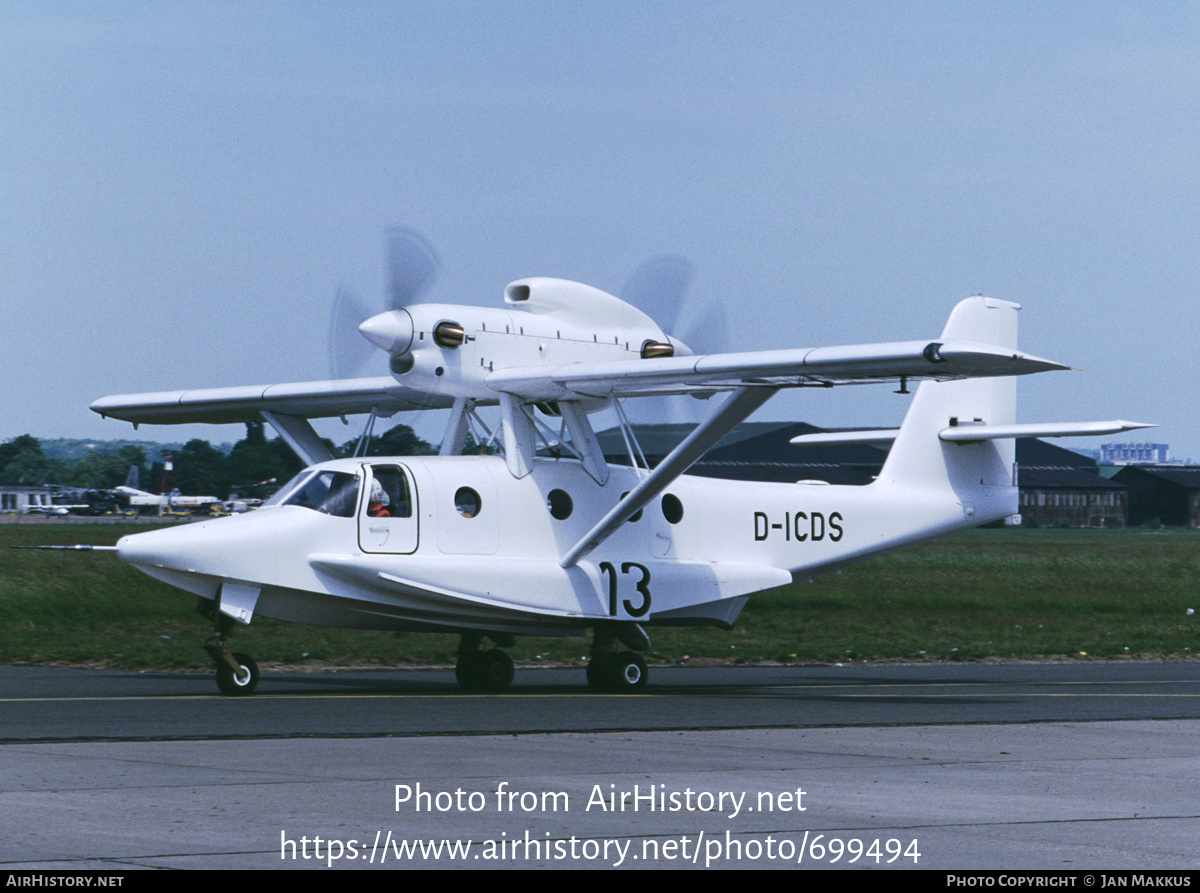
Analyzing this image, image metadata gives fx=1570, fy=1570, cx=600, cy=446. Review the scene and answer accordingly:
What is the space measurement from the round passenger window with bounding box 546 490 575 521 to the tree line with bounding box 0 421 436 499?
2995mm

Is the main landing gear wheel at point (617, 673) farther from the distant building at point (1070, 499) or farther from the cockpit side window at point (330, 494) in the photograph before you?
the distant building at point (1070, 499)

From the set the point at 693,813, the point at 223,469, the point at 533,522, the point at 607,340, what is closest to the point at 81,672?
the point at 533,522

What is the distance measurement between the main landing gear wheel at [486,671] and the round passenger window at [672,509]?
2908 millimetres

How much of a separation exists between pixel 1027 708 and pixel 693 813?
27.6 feet

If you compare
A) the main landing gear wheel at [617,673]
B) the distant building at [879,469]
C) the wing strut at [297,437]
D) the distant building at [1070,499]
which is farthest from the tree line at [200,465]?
the distant building at [1070,499]

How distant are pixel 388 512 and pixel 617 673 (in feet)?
11.7

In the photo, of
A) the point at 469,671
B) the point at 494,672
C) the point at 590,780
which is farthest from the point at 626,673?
the point at 590,780

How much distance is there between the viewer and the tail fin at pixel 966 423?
22969 mm

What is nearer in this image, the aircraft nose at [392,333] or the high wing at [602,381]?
the high wing at [602,381]

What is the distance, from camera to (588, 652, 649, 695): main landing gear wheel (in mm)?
19000

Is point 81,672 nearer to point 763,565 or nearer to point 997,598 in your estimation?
point 763,565

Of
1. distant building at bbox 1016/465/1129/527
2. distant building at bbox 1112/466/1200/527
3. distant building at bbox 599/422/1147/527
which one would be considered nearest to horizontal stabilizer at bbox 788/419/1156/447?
distant building at bbox 599/422/1147/527

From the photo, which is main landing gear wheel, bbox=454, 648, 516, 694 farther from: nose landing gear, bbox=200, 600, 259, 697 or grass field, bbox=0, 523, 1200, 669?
grass field, bbox=0, 523, 1200, 669

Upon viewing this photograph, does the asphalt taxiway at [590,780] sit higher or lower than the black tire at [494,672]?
higher
